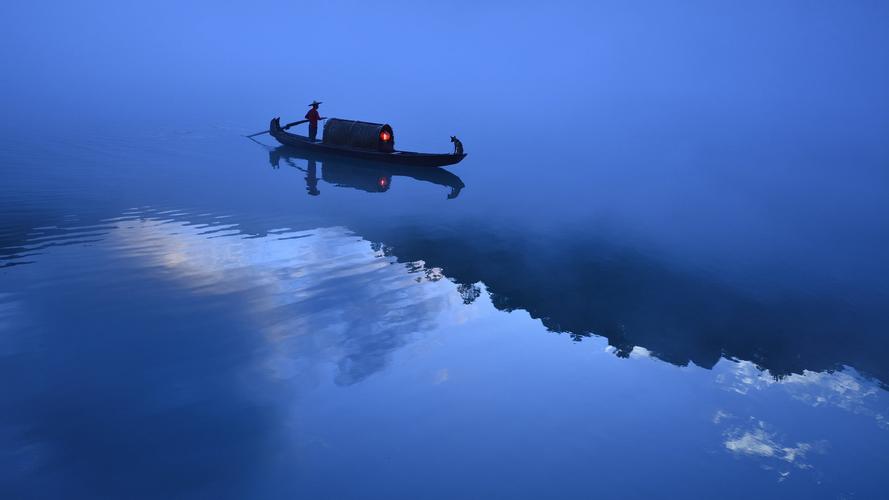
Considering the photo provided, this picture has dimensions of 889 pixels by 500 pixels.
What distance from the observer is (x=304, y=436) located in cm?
1040

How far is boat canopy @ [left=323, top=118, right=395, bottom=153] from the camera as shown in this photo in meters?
36.2

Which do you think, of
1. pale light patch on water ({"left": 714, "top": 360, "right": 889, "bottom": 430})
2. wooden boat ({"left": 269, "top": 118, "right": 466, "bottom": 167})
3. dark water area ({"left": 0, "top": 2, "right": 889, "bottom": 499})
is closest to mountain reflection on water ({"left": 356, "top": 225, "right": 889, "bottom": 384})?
dark water area ({"left": 0, "top": 2, "right": 889, "bottom": 499})

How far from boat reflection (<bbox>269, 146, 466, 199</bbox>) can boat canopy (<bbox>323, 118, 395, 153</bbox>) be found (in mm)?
1742

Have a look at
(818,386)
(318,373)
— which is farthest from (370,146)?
(818,386)

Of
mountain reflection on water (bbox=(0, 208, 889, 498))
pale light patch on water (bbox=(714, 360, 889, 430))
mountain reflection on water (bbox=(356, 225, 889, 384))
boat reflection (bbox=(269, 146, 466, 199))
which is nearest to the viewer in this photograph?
mountain reflection on water (bbox=(0, 208, 889, 498))

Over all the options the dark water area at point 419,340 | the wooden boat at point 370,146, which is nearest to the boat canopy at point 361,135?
the wooden boat at point 370,146

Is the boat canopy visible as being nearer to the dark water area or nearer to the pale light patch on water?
the dark water area

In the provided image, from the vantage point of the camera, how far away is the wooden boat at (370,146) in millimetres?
35781

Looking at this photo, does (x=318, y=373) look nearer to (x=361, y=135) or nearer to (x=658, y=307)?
(x=658, y=307)

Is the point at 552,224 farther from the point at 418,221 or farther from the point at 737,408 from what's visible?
the point at 737,408

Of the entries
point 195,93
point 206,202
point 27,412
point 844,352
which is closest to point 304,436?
point 27,412


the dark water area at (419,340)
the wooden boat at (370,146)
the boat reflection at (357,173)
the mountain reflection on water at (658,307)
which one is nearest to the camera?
the dark water area at (419,340)

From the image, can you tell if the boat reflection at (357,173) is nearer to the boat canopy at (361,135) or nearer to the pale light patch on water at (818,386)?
the boat canopy at (361,135)

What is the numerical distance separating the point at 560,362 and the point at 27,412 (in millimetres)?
12129
